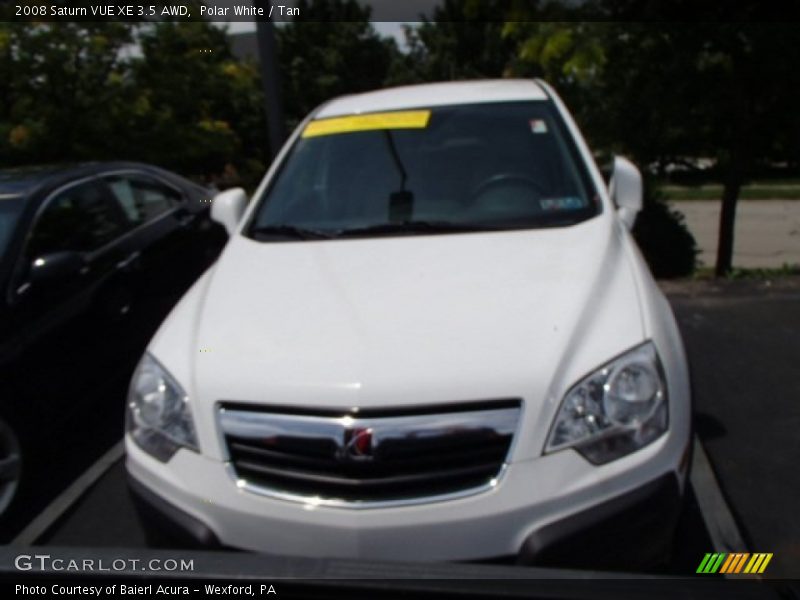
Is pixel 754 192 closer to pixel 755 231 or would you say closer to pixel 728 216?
pixel 755 231

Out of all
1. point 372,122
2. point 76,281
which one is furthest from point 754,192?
point 76,281

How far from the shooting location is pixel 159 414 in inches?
106

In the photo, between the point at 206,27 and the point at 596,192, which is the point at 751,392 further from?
the point at 206,27

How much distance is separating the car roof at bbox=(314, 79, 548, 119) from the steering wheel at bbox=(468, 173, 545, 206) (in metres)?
0.62

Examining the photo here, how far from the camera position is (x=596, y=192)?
3.66 metres

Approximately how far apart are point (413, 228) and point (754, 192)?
19772 millimetres

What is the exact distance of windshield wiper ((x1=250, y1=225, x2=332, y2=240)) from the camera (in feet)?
11.7

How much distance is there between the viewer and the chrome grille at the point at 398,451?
2.36m

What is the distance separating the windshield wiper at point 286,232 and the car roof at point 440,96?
0.92m

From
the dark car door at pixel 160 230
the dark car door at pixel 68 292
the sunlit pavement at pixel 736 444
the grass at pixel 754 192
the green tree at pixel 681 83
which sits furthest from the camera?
the grass at pixel 754 192

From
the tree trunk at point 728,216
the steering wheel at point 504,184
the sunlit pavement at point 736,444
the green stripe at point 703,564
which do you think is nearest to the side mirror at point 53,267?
the sunlit pavement at point 736,444

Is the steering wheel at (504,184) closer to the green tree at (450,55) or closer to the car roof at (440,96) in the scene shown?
the car roof at (440,96)

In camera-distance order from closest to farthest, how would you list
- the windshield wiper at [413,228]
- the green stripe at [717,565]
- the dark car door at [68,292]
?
the green stripe at [717,565]
the windshield wiper at [413,228]
the dark car door at [68,292]

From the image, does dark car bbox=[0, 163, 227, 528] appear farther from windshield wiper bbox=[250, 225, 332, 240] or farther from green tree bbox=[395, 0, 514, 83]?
green tree bbox=[395, 0, 514, 83]
